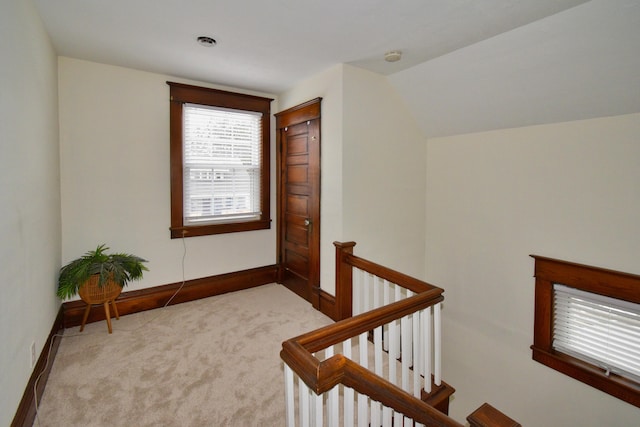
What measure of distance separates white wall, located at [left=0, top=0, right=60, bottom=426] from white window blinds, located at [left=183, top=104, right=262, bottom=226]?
1.25 m

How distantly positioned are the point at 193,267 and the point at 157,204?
32.4 inches

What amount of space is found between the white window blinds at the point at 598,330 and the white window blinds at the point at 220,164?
341 cm

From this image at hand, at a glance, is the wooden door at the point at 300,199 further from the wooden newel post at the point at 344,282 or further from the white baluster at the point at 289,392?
the white baluster at the point at 289,392

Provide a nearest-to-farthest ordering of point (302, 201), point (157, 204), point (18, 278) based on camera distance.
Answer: point (18, 278) → point (157, 204) → point (302, 201)

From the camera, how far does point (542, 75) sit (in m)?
2.51

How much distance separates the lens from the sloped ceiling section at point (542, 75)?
2059 millimetres

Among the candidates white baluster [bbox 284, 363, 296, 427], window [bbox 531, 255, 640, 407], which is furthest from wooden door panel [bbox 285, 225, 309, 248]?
window [bbox 531, 255, 640, 407]

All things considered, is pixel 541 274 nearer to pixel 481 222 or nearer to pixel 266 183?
pixel 481 222

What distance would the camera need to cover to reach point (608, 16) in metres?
1.96

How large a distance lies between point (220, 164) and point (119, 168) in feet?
3.36

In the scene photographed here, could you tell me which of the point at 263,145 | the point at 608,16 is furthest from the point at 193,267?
the point at 608,16

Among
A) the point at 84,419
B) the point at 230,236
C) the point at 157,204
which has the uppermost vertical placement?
the point at 157,204

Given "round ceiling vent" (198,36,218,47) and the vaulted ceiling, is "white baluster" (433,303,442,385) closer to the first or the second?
the vaulted ceiling

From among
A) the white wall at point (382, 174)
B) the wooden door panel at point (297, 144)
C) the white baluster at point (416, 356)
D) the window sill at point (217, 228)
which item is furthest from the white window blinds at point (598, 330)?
the window sill at point (217, 228)
